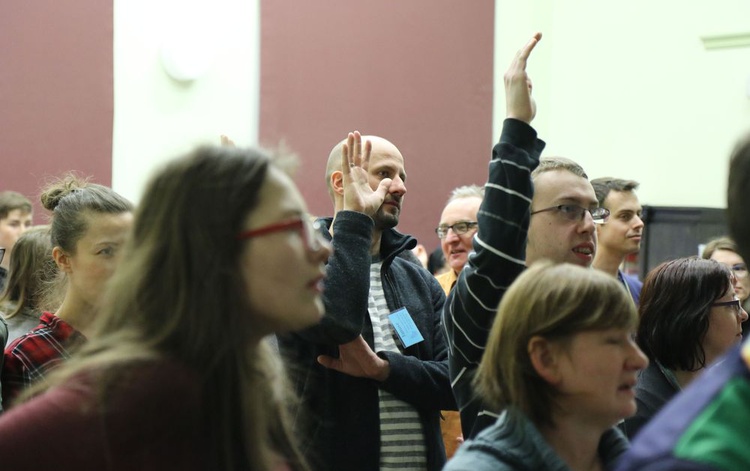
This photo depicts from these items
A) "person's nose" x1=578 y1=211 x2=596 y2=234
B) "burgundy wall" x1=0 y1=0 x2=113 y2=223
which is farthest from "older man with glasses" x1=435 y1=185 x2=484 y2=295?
"burgundy wall" x1=0 y1=0 x2=113 y2=223

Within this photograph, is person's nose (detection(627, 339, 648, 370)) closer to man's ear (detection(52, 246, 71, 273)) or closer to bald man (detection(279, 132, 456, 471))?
bald man (detection(279, 132, 456, 471))

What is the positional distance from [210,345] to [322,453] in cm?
126

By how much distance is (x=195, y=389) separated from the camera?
131 centimetres

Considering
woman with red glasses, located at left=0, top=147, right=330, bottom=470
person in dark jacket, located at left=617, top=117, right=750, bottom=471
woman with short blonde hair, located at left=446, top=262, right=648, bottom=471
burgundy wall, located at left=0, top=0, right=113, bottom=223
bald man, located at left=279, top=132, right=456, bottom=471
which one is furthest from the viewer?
burgundy wall, located at left=0, top=0, right=113, bottom=223

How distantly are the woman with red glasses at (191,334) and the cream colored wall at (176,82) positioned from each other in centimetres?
379

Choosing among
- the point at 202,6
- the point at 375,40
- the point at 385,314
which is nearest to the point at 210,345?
the point at 385,314

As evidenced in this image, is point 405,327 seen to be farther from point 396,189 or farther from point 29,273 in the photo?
point 29,273

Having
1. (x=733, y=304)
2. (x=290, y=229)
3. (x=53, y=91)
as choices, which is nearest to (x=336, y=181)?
(x=733, y=304)

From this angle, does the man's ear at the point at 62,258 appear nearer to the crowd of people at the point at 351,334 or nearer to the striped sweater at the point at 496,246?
the crowd of people at the point at 351,334

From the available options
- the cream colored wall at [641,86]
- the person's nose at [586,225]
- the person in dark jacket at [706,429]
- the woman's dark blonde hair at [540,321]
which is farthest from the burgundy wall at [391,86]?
the person in dark jacket at [706,429]

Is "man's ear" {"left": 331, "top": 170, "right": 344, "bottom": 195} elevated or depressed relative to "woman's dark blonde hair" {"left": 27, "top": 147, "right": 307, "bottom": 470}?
elevated

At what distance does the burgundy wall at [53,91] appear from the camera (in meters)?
4.87

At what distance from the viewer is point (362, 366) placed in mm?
2525

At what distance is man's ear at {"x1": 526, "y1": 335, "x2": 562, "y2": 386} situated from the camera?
1.74 m
